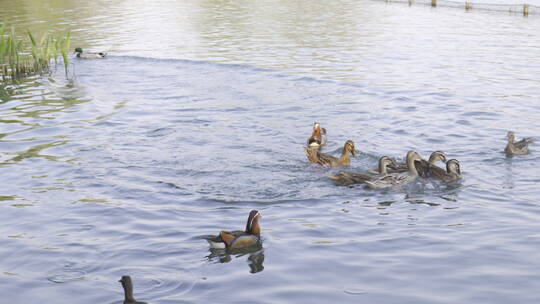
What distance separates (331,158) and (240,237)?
15.2ft

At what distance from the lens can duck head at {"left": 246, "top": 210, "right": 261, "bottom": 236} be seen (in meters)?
10.2

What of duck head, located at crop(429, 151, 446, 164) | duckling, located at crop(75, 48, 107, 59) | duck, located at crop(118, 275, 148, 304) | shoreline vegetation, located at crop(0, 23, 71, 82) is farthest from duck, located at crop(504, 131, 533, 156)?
duckling, located at crop(75, 48, 107, 59)

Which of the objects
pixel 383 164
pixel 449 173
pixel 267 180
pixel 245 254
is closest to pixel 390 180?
pixel 383 164

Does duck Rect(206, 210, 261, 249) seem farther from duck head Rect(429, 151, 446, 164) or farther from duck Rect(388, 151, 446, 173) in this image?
duck head Rect(429, 151, 446, 164)

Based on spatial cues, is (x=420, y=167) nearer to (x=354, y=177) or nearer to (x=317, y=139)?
(x=354, y=177)

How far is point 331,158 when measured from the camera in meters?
14.3

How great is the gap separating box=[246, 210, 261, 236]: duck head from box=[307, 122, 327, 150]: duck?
520cm

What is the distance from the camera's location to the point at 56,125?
1845 centimetres

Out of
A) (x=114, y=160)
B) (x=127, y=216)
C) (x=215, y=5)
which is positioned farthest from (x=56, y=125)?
(x=215, y=5)

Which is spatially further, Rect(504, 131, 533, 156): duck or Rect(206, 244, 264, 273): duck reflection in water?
Rect(504, 131, 533, 156): duck

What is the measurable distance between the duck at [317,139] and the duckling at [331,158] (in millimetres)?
646

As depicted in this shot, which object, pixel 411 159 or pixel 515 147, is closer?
pixel 411 159

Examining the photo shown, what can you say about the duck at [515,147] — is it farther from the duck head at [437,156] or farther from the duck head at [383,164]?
the duck head at [383,164]

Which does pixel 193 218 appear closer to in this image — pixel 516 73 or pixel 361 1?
pixel 516 73
